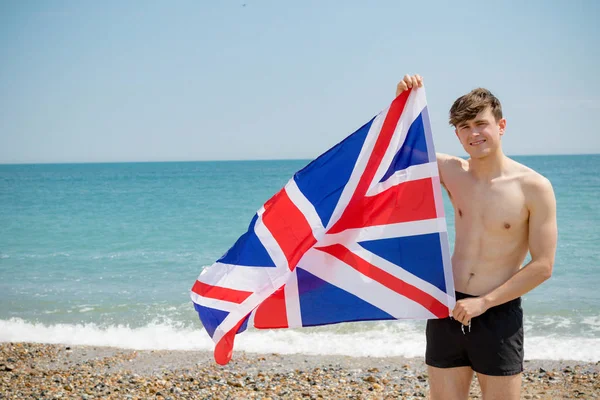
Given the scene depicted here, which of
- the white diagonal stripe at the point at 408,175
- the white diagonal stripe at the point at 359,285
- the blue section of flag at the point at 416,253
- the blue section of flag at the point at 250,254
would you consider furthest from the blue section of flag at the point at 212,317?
the white diagonal stripe at the point at 408,175

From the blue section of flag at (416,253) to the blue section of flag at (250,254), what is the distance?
0.62 meters

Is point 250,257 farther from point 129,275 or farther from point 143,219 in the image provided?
point 143,219

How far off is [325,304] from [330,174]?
787 mm

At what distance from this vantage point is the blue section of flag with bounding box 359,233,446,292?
2.94 meters

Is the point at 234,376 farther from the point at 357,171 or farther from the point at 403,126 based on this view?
the point at 403,126

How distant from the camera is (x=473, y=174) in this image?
9.46ft

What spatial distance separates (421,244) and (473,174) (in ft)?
1.55

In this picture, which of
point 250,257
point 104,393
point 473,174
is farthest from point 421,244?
point 104,393

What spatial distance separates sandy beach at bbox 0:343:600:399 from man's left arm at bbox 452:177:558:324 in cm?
343

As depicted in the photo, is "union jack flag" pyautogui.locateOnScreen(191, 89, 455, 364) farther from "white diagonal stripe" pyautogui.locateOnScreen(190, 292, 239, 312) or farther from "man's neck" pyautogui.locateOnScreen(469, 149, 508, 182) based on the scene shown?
"man's neck" pyautogui.locateOnScreen(469, 149, 508, 182)

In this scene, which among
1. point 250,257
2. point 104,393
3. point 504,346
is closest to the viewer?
point 504,346

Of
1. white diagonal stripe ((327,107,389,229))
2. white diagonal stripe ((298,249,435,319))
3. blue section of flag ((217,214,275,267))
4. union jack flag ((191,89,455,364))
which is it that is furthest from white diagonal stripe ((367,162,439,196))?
blue section of flag ((217,214,275,267))

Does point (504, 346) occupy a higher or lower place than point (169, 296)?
higher

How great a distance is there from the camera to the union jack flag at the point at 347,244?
3041mm
